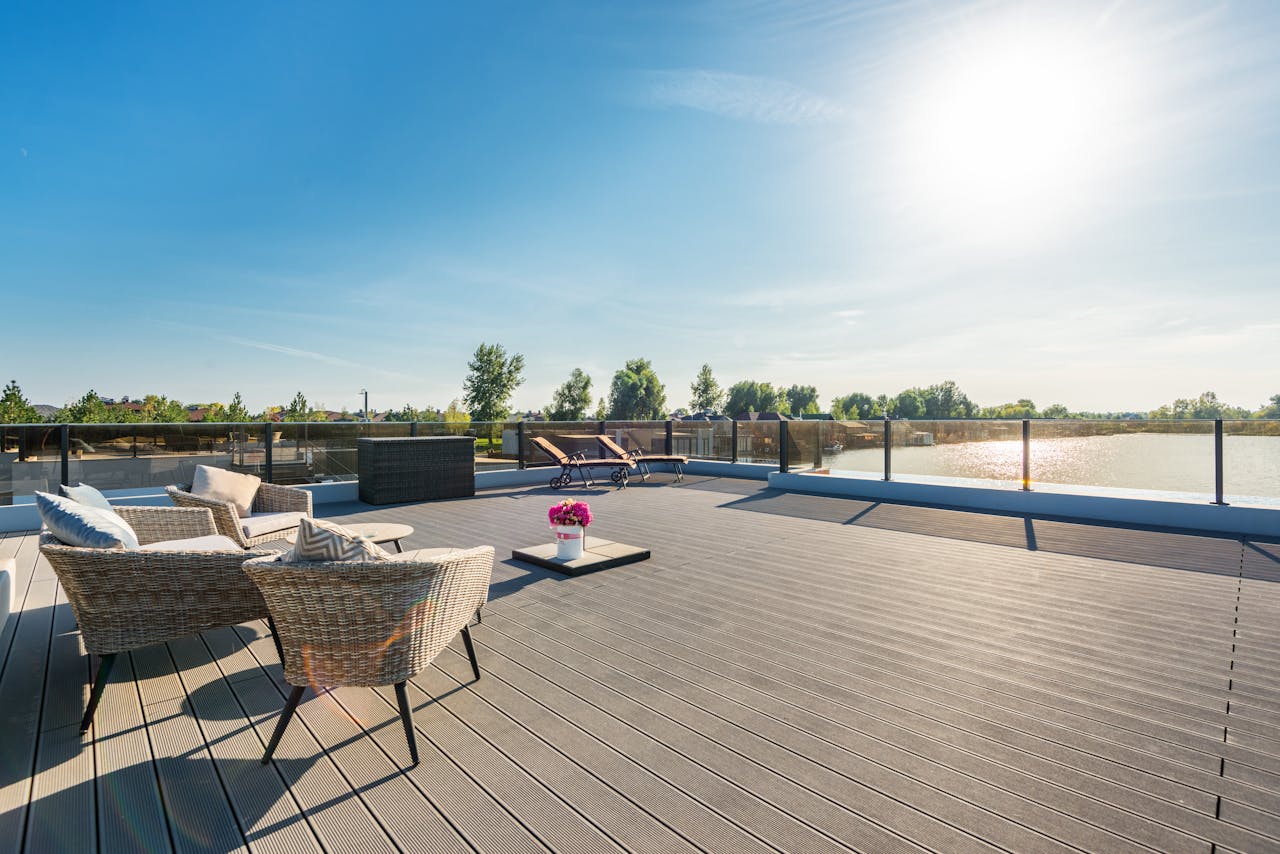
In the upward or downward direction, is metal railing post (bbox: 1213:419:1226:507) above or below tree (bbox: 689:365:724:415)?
below

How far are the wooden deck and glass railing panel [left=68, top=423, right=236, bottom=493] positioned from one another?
3.08 m

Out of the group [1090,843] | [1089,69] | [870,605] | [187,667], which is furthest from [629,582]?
[1089,69]

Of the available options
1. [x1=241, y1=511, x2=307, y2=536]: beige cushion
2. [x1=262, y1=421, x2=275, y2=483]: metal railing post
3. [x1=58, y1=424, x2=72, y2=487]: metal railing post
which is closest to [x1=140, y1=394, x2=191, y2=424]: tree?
[x1=58, y1=424, x2=72, y2=487]: metal railing post

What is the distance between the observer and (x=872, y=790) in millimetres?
1612

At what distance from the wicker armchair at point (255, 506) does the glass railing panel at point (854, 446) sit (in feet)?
22.5

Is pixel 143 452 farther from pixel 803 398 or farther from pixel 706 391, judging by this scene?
pixel 803 398

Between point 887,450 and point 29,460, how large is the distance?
33.0ft

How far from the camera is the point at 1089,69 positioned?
7.03 metres

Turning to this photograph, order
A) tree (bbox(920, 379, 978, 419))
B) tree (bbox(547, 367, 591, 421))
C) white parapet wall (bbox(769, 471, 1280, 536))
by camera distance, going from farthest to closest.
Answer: tree (bbox(920, 379, 978, 419)) < tree (bbox(547, 367, 591, 421)) < white parapet wall (bbox(769, 471, 1280, 536))

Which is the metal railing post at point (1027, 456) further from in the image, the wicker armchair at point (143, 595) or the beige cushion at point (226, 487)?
the beige cushion at point (226, 487)

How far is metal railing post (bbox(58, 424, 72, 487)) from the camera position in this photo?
19.1ft

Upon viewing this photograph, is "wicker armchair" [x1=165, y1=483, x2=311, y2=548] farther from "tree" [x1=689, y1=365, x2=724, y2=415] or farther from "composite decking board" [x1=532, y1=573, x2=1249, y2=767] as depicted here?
"tree" [x1=689, y1=365, x2=724, y2=415]

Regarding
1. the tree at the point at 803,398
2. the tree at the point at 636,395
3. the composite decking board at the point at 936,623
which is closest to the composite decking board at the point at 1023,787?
the composite decking board at the point at 936,623

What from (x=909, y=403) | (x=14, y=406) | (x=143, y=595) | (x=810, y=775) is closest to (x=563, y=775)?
(x=810, y=775)
